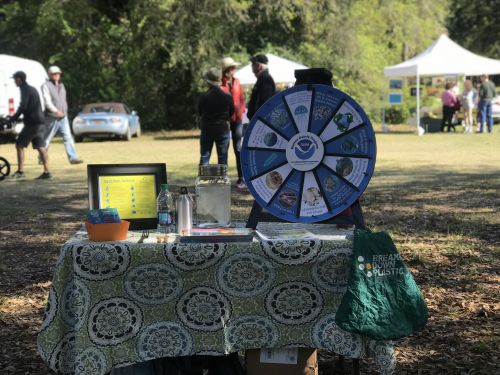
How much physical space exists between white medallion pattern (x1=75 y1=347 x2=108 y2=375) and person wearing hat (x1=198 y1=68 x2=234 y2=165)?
749 centimetres

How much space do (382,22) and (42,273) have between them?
97.5 feet

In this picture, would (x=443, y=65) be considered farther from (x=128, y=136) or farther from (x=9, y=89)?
(x=9, y=89)

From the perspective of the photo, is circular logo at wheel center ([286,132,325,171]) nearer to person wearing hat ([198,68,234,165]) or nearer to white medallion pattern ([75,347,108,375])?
white medallion pattern ([75,347,108,375])

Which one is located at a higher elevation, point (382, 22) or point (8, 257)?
point (382, 22)

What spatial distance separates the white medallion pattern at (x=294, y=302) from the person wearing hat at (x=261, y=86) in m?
7.01

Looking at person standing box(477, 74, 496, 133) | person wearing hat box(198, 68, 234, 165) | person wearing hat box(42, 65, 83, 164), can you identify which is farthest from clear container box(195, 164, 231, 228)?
person standing box(477, 74, 496, 133)

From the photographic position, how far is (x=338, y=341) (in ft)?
11.8

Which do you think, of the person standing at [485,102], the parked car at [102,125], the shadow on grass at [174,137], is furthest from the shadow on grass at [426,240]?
the shadow on grass at [174,137]

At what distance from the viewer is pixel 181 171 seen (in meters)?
14.7

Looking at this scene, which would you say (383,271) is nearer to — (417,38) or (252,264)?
(252,264)

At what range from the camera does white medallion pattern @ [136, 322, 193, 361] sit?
→ 355 centimetres

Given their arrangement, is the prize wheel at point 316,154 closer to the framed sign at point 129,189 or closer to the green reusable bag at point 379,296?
the green reusable bag at point 379,296

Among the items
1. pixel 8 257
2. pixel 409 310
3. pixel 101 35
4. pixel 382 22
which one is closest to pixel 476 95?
pixel 382 22

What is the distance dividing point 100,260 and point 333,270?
1054mm
